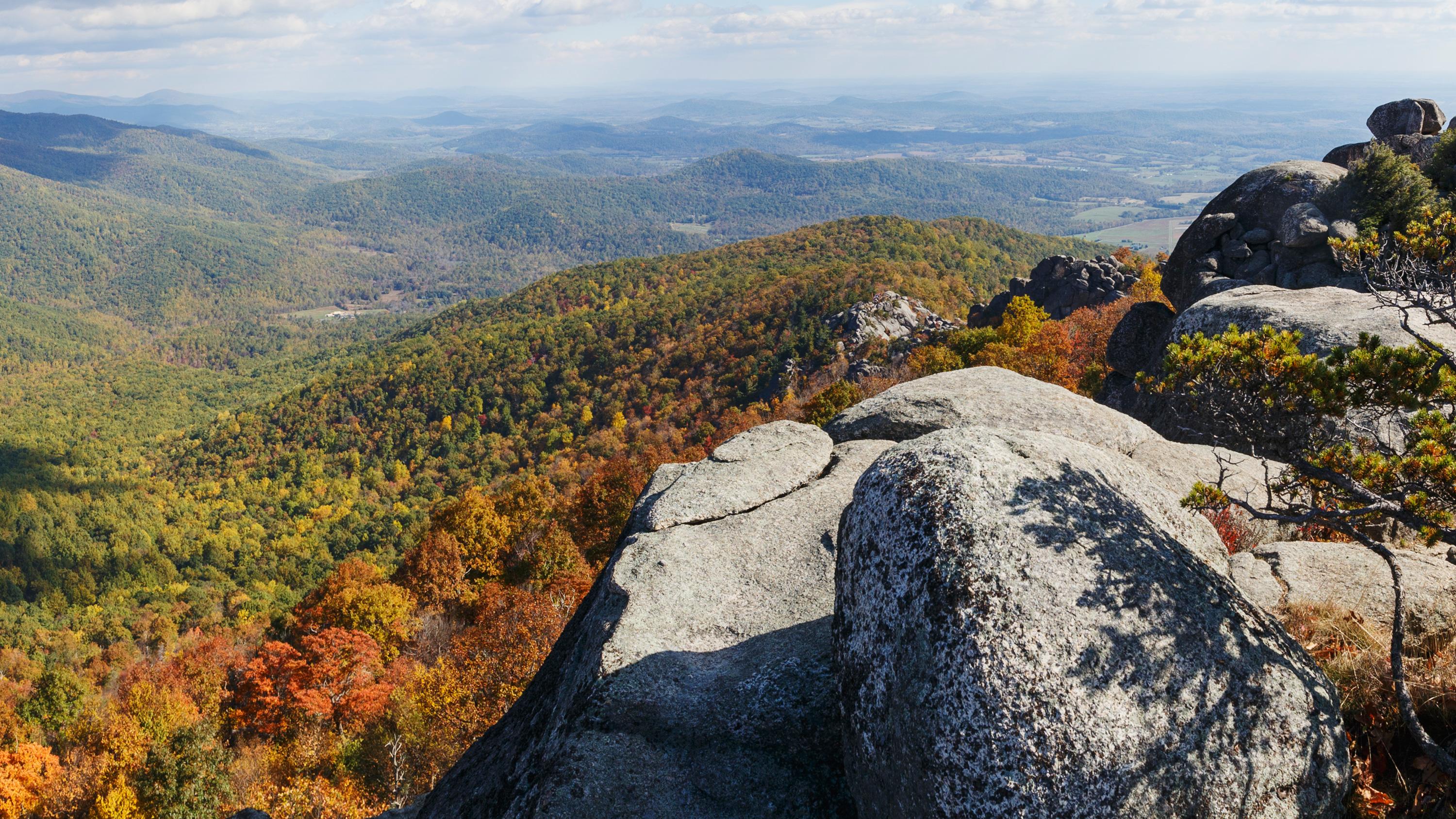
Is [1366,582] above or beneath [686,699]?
above

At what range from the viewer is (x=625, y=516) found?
44.0m

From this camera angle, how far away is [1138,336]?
3141 cm

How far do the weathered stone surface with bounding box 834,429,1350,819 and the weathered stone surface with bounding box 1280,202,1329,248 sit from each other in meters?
27.4

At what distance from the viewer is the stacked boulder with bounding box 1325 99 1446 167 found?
31.9 metres

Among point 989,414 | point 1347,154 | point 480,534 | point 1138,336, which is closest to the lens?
point 989,414

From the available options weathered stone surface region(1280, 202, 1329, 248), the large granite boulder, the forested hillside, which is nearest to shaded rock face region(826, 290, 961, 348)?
the forested hillside

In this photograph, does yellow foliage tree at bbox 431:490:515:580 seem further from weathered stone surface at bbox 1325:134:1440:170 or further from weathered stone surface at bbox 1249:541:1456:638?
weathered stone surface at bbox 1325:134:1440:170

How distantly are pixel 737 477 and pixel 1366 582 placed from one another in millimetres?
11343

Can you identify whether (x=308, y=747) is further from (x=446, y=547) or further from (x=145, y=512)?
(x=145, y=512)

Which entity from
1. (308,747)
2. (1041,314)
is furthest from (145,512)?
(1041,314)

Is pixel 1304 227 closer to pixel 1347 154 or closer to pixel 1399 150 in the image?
pixel 1399 150

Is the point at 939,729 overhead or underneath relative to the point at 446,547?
overhead

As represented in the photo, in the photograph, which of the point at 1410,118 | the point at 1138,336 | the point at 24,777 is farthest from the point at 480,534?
the point at 1410,118

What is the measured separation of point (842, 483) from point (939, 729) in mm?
9478
